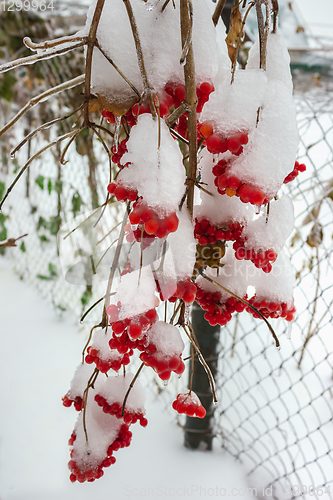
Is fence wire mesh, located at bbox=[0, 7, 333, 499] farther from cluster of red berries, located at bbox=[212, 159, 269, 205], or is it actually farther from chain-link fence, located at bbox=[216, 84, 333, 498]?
cluster of red berries, located at bbox=[212, 159, 269, 205]

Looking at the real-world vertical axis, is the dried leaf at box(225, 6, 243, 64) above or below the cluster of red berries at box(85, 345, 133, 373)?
above

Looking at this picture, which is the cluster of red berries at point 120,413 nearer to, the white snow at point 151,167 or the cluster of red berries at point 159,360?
the cluster of red berries at point 159,360

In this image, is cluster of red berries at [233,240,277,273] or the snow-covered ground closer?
cluster of red berries at [233,240,277,273]

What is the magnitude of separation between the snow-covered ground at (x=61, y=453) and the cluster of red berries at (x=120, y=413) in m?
0.65

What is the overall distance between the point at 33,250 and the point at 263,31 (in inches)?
91.2

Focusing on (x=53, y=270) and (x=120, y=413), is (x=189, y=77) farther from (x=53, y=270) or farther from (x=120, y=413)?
(x=53, y=270)

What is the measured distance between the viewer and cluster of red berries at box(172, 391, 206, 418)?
0.44 meters

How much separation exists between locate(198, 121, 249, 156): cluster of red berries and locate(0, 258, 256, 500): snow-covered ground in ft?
3.43

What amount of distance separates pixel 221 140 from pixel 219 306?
0.23m

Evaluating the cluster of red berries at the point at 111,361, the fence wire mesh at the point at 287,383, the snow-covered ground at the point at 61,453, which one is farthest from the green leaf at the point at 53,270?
the cluster of red berries at the point at 111,361

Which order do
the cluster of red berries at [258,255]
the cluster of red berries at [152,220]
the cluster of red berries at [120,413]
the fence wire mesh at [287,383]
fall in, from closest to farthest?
1. the cluster of red berries at [152,220]
2. the cluster of red berries at [258,255]
3. the cluster of red berries at [120,413]
4. the fence wire mesh at [287,383]

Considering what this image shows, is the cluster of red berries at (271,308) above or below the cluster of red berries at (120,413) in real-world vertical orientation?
above

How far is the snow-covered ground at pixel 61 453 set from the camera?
38.7 inches

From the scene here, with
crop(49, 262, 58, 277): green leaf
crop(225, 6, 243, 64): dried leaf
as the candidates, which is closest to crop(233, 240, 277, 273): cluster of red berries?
crop(225, 6, 243, 64): dried leaf
